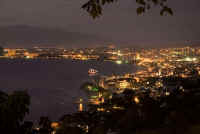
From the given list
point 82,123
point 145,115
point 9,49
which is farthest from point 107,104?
point 9,49

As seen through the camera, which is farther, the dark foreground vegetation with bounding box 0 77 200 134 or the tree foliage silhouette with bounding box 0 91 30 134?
the tree foliage silhouette with bounding box 0 91 30 134

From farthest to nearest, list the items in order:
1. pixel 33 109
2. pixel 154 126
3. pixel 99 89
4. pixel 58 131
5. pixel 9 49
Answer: pixel 9 49 < pixel 33 109 < pixel 99 89 < pixel 58 131 < pixel 154 126

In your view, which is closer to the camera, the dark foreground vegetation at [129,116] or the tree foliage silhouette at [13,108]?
the dark foreground vegetation at [129,116]

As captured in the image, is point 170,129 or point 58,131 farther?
point 58,131

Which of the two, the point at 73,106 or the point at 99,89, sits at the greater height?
the point at 99,89

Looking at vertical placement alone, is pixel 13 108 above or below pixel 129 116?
below

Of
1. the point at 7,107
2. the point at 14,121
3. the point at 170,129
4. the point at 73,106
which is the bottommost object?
the point at 73,106

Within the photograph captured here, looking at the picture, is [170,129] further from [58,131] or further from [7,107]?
[7,107]

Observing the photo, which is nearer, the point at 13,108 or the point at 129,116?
the point at 129,116
